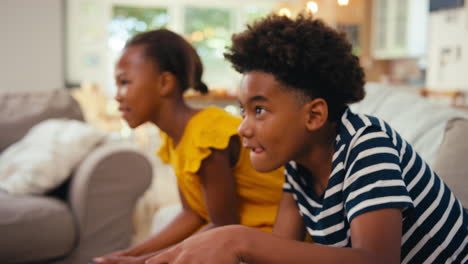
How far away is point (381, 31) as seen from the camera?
25.5 ft

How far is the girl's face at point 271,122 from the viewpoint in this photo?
0.77 m

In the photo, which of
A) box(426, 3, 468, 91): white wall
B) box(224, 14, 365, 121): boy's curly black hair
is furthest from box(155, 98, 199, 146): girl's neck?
box(426, 3, 468, 91): white wall

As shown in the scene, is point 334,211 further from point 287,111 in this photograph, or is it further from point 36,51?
point 36,51

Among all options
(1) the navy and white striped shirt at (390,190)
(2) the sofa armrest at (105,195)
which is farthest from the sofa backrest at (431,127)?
(2) the sofa armrest at (105,195)

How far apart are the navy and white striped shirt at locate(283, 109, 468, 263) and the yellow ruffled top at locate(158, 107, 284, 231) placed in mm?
405

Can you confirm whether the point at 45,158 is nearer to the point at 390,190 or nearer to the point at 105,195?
the point at 105,195

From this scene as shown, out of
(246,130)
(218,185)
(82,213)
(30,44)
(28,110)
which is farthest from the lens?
(30,44)

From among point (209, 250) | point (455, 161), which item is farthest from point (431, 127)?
point (209, 250)

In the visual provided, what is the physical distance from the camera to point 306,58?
2.47 feet

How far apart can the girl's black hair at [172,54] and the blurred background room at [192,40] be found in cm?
296

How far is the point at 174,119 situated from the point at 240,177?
0.25m

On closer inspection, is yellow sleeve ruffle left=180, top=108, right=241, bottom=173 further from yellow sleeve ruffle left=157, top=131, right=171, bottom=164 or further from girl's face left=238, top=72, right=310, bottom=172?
girl's face left=238, top=72, right=310, bottom=172

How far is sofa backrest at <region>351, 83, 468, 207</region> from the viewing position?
99 centimetres

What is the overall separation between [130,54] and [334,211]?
0.76m
